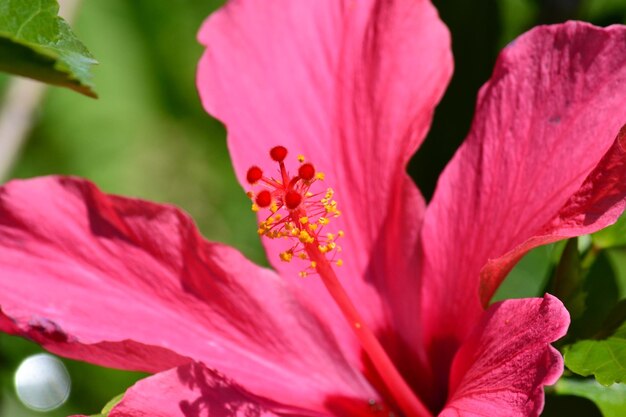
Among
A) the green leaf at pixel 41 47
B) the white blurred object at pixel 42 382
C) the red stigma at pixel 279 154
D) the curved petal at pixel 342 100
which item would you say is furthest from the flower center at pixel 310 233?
the white blurred object at pixel 42 382

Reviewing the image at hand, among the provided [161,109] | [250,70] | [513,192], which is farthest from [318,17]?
[161,109]

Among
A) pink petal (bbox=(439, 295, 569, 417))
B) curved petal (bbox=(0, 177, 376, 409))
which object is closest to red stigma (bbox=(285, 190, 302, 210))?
curved petal (bbox=(0, 177, 376, 409))

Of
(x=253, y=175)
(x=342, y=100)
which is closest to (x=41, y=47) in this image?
(x=253, y=175)

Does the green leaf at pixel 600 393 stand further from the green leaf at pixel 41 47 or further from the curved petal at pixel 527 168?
the green leaf at pixel 41 47

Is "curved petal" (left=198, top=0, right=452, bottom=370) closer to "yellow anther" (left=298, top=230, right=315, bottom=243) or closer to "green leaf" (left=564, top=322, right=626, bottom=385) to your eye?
"yellow anther" (left=298, top=230, right=315, bottom=243)

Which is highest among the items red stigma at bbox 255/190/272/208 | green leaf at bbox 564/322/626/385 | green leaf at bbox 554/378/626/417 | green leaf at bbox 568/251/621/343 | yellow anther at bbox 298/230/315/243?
red stigma at bbox 255/190/272/208

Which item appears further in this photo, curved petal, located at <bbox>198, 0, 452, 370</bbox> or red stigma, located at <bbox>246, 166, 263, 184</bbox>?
curved petal, located at <bbox>198, 0, 452, 370</bbox>

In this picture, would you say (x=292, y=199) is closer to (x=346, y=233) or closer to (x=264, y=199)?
(x=264, y=199)
